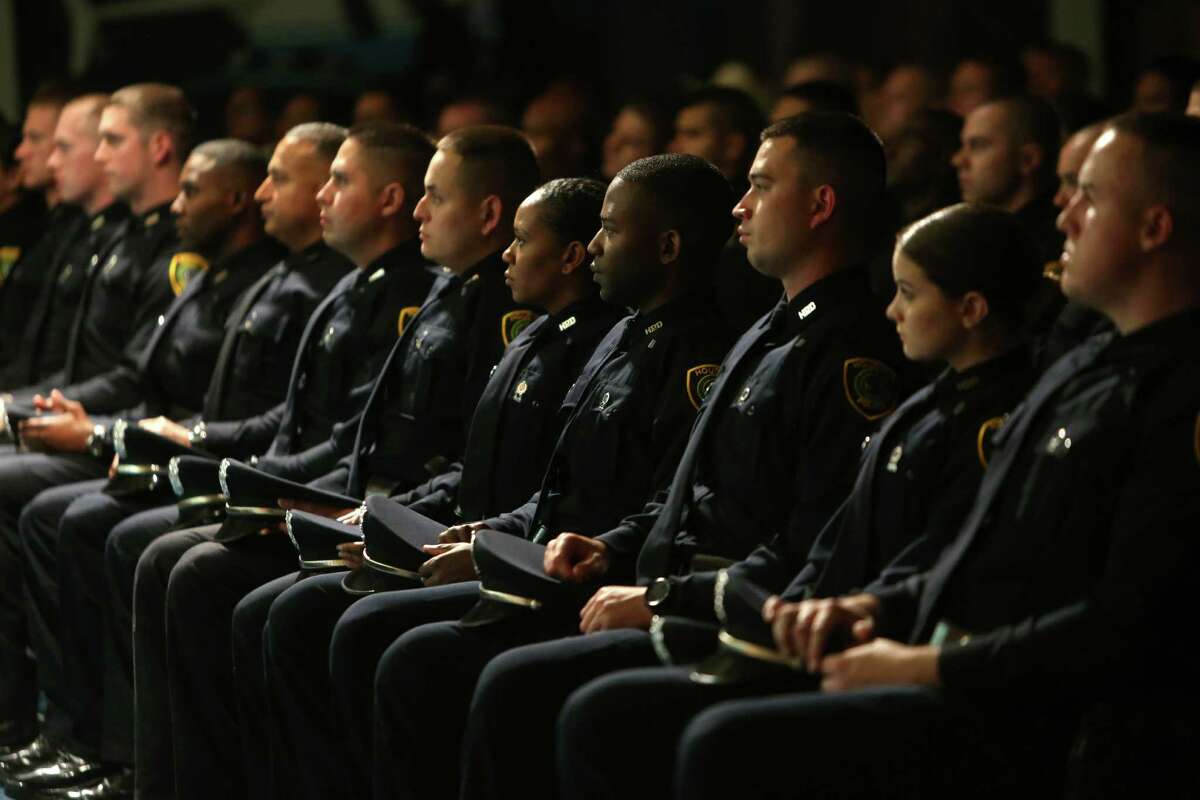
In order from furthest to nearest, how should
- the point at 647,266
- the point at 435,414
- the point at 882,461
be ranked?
the point at 435,414, the point at 647,266, the point at 882,461

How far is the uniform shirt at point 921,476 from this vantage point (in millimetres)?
2576

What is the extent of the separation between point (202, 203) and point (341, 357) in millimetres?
974

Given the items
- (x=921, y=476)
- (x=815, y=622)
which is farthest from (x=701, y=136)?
(x=815, y=622)

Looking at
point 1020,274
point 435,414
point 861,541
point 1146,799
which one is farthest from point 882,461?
point 435,414

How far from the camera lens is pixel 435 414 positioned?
3.78m

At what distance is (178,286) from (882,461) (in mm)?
2734

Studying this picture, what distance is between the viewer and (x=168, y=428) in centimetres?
447

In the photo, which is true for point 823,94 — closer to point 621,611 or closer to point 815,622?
point 621,611

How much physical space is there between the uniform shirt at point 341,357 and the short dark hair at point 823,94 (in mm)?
1676

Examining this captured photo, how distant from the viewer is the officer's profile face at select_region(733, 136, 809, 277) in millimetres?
3076

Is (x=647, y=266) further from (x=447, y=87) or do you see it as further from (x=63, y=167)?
(x=447, y=87)

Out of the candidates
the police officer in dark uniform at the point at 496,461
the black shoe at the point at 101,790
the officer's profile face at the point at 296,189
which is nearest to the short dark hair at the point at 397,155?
the officer's profile face at the point at 296,189

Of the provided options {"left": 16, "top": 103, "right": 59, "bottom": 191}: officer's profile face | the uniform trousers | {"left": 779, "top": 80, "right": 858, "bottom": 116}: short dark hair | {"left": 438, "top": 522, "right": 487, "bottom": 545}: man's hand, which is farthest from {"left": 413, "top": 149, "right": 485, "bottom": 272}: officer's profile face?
{"left": 16, "top": 103, "right": 59, "bottom": 191}: officer's profile face

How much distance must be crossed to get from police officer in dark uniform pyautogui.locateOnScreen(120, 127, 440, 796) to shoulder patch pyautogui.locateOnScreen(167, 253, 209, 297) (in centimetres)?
71
